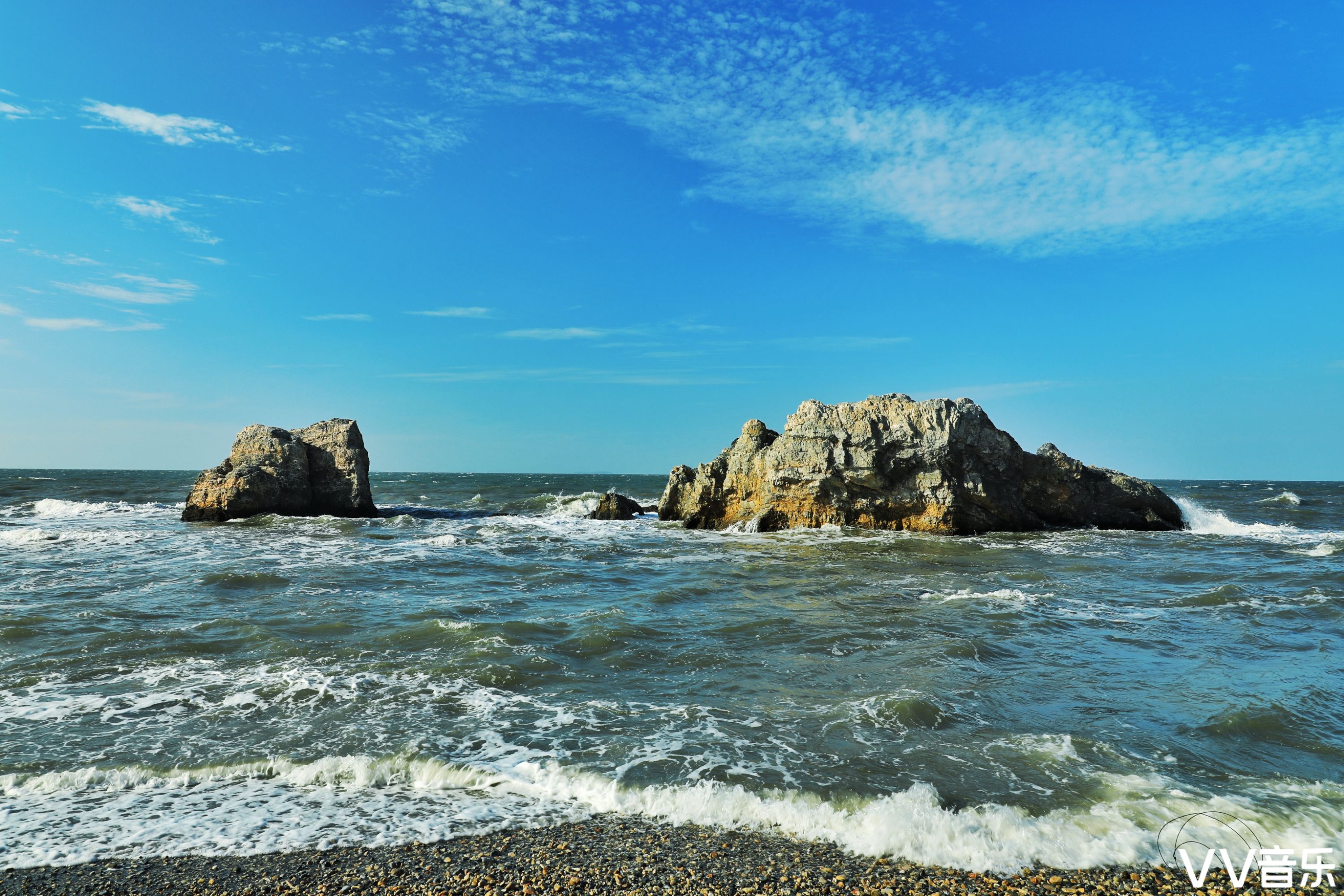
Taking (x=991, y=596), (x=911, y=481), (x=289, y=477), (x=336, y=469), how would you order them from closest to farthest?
1. (x=991, y=596)
2. (x=911, y=481)
3. (x=289, y=477)
4. (x=336, y=469)

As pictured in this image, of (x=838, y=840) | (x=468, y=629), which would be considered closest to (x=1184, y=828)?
(x=838, y=840)

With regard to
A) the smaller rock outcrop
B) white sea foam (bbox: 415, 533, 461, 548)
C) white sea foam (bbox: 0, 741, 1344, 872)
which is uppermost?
the smaller rock outcrop

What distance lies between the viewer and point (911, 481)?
24.3 m

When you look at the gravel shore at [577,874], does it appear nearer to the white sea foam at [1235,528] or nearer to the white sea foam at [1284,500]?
the white sea foam at [1235,528]

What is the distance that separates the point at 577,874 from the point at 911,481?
2206 centimetres

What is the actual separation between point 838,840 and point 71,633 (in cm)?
1074

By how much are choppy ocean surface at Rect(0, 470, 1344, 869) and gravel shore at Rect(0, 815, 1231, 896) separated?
18 centimetres

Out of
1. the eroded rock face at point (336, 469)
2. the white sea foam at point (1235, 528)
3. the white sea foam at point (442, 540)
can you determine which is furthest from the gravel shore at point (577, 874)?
the eroded rock face at point (336, 469)

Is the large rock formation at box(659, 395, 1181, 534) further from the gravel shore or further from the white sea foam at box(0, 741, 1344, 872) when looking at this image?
the gravel shore

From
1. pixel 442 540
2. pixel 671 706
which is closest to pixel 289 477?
pixel 442 540

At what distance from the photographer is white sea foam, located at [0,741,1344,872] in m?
4.54

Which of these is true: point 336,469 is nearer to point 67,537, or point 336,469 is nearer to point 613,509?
point 67,537

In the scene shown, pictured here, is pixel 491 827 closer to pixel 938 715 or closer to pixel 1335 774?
pixel 938 715

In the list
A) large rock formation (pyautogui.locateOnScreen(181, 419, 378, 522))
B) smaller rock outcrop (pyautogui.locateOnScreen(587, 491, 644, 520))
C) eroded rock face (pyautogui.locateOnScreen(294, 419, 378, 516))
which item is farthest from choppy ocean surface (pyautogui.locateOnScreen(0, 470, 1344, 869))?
smaller rock outcrop (pyautogui.locateOnScreen(587, 491, 644, 520))
